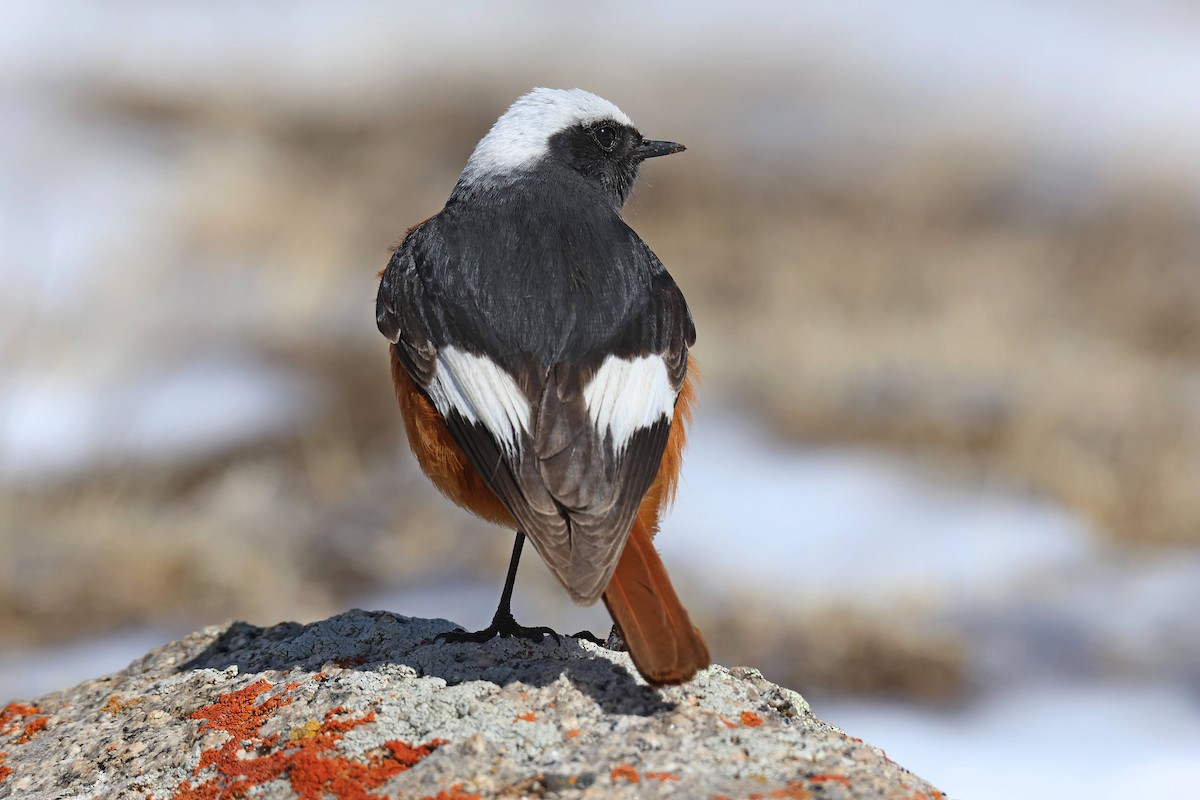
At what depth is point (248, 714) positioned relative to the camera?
143 inches

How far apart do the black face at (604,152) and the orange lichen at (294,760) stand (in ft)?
8.39

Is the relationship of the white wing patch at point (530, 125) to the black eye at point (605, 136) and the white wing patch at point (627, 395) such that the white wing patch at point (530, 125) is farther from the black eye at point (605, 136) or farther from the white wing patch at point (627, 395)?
the white wing patch at point (627, 395)

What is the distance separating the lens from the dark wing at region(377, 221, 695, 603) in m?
3.56

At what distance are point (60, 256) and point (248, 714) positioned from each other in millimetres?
9032

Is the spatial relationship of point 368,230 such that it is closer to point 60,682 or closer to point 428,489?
point 428,489

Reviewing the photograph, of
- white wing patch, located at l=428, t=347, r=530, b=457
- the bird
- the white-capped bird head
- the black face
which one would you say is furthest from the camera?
the black face

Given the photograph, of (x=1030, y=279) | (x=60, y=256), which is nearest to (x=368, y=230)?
(x=60, y=256)

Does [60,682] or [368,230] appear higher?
[368,230]

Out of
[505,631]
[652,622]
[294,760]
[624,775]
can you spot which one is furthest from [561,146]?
[624,775]

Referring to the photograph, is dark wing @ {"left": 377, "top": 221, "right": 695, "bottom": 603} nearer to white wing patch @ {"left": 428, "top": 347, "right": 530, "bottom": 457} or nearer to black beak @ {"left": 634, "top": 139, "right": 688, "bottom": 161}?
white wing patch @ {"left": 428, "top": 347, "right": 530, "bottom": 457}

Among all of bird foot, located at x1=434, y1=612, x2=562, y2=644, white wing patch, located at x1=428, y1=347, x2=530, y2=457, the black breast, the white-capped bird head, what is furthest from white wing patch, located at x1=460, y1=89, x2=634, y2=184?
bird foot, located at x1=434, y1=612, x2=562, y2=644

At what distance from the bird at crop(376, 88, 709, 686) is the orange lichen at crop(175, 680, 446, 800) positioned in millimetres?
620

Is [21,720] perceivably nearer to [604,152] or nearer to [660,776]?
[660,776]

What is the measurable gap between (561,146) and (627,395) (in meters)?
1.67
